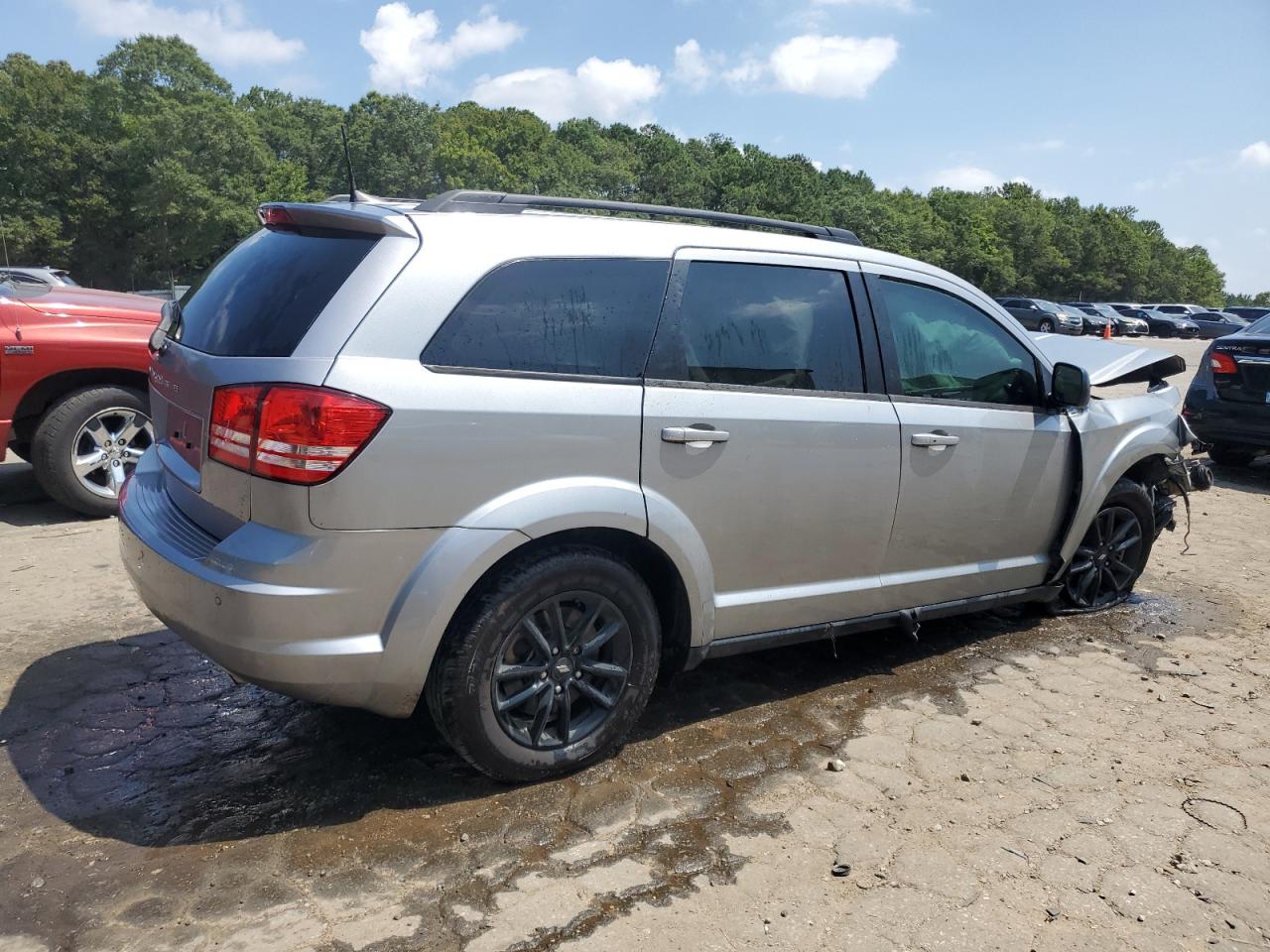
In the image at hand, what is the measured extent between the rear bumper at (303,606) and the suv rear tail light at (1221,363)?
8525mm

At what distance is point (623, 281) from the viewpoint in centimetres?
325

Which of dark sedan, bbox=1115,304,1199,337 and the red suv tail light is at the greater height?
dark sedan, bbox=1115,304,1199,337

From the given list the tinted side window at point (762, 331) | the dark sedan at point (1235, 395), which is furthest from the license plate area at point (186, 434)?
the dark sedan at point (1235, 395)

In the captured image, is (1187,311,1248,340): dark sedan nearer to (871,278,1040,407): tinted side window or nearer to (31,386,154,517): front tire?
(871,278,1040,407): tinted side window

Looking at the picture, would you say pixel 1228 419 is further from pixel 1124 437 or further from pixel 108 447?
pixel 108 447

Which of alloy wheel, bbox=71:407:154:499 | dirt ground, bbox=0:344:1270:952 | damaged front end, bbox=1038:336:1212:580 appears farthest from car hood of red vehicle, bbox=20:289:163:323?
damaged front end, bbox=1038:336:1212:580

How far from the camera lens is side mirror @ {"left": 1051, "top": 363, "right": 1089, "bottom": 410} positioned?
4285 millimetres

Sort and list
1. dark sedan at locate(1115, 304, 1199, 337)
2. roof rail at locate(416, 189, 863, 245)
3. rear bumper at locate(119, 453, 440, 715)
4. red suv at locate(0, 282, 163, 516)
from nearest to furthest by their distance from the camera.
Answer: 1. rear bumper at locate(119, 453, 440, 715)
2. roof rail at locate(416, 189, 863, 245)
3. red suv at locate(0, 282, 163, 516)
4. dark sedan at locate(1115, 304, 1199, 337)

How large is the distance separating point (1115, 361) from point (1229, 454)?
5725 mm

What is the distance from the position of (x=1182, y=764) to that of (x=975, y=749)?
2.42 feet

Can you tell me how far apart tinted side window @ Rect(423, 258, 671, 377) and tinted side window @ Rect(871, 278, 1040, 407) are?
1174 millimetres

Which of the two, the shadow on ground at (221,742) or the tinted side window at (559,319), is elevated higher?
A: the tinted side window at (559,319)

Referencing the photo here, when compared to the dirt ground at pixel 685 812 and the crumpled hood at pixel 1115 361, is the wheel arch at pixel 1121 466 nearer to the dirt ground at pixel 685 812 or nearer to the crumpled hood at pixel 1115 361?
the crumpled hood at pixel 1115 361

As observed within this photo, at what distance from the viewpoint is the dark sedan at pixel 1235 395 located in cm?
859
